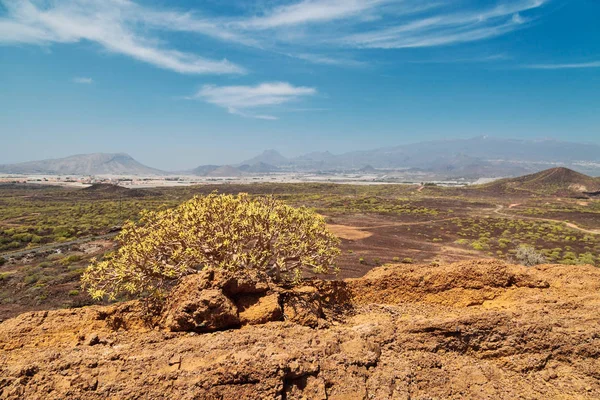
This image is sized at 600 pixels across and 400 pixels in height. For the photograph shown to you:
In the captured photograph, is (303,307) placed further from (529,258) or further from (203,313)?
(529,258)

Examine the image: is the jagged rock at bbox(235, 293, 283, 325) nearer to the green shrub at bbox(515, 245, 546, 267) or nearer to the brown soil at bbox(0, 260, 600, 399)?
the brown soil at bbox(0, 260, 600, 399)

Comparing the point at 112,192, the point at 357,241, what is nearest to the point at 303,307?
the point at 357,241

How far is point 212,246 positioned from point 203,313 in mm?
3461

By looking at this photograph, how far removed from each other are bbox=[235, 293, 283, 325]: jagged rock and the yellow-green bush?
204 cm

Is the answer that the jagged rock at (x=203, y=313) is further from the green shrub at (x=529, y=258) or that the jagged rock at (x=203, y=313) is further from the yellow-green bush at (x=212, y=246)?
the green shrub at (x=529, y=258)

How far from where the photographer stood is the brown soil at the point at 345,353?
5172mm

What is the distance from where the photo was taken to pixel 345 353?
20.4ft

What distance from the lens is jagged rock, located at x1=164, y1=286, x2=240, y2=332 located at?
6.61 m

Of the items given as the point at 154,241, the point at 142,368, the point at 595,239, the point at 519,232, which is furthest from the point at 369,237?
the point at 142,368

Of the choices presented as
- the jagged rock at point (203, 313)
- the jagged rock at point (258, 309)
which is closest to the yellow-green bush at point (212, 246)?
A: the jagged rock at point (258, 309)

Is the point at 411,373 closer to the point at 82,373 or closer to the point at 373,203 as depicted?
the point at 82,373

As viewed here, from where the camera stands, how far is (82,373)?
5.29 metres

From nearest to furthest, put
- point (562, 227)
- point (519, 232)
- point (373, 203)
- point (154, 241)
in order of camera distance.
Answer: point (154, 241) < point (519, 232) < point (562, 227) < point (373, 203)

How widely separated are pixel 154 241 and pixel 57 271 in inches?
1221
